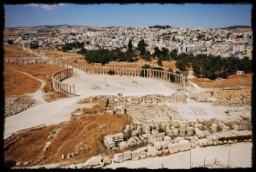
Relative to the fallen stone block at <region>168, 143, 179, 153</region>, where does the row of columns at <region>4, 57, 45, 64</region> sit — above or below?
above

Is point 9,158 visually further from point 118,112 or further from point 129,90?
point 129,90

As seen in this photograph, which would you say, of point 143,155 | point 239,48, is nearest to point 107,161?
point 143,155

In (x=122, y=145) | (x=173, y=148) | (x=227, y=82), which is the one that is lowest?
(x=122, y=145)

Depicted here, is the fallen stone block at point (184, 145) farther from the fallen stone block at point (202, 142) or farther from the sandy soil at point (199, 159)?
the fallen stone block at point (202, 142)

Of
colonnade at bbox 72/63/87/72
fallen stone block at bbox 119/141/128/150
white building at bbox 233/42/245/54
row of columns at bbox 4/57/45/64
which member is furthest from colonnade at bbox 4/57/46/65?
fallen stone block at bbox 119/141/128/150

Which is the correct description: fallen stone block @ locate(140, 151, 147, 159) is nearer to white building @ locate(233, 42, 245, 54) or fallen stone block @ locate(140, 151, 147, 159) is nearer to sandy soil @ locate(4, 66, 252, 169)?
sandy soil @ locate(4, 66, 252, 169)

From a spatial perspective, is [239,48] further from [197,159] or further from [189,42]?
[197,159]

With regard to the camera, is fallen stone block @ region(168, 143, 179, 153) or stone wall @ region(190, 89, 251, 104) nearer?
fallen stone block @ region(168, 143, 179, 153)

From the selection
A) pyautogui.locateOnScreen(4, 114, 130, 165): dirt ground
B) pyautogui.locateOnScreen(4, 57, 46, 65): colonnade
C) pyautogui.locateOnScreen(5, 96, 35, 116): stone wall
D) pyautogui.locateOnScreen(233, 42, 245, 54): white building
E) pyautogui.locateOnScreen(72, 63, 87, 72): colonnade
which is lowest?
pyautogui.locateOnScreen(4, 114, 130, 165): dirt ground
